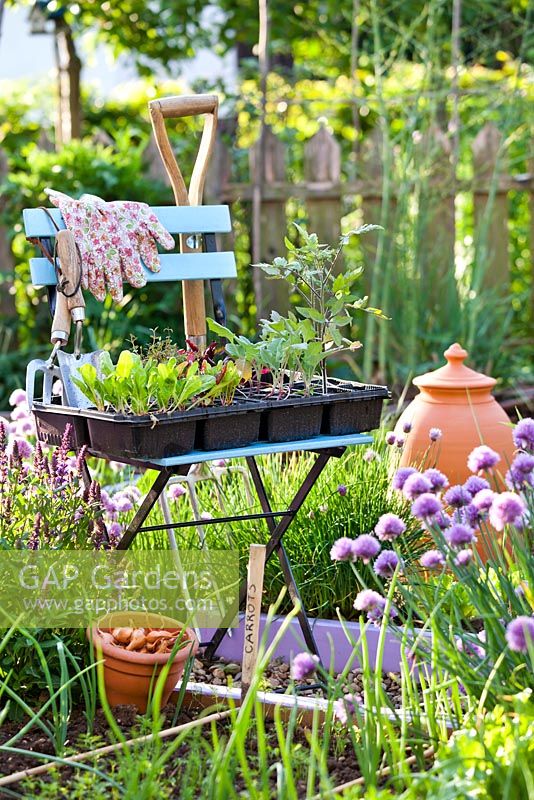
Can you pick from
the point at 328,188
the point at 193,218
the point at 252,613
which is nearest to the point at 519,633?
the point at 252,613

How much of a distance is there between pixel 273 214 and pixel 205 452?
390 centimetres

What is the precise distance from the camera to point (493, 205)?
6.29 m

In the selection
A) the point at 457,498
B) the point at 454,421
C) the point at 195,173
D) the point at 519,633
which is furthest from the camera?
the point at 454,421

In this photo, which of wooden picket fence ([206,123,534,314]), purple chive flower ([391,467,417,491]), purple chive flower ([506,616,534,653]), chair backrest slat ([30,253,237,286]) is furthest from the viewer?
wooden picket fence ([206,123,534,314])

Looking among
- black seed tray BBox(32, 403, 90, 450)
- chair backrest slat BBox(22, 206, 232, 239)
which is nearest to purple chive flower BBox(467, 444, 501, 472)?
black seed tray BBox(32, 403, 90, 450)

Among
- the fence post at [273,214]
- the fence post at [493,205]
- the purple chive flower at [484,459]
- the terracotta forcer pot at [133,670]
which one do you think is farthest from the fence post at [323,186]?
the purple chive flower at [484,459]

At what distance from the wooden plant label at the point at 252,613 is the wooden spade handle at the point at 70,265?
2.70ft

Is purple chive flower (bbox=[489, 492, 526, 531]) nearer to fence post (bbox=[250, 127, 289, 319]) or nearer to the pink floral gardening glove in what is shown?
the pink floral gardening glove

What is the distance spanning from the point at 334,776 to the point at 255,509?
1264 mm

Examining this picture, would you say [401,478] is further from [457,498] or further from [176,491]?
[176,491]

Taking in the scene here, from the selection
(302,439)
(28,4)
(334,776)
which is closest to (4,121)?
(28,4)

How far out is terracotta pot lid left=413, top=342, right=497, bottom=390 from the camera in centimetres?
361

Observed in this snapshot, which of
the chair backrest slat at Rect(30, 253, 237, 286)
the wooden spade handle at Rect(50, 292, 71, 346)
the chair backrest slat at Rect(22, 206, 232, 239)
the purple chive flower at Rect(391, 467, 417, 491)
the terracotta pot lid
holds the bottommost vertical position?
the terracotta pot lid

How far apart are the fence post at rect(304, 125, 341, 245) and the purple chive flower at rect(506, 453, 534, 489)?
4.04 m
